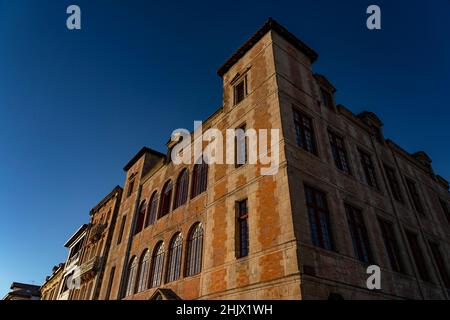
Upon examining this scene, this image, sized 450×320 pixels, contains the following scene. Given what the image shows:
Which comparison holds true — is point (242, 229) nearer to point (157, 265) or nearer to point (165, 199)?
point (157, 265)

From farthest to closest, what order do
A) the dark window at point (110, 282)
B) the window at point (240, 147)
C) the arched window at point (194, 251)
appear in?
the dark window at point (110, 282) < the arched window at point (194, 251) < the window at point (240, 147)

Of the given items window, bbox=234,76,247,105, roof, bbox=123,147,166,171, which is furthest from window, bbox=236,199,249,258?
roof, bbox=123,147,166,171

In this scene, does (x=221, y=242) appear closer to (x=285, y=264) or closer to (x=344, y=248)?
(x=285, y=264)

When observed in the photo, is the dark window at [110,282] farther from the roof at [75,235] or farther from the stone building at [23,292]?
the stone building at [23,292]

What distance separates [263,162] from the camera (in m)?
11.7

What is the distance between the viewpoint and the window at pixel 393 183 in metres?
17.0

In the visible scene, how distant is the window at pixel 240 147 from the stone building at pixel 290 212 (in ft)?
1.37

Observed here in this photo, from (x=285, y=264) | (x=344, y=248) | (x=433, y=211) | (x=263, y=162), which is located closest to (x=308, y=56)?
(x=263, y=162)

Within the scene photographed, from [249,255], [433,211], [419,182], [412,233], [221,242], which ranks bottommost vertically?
[249,255]

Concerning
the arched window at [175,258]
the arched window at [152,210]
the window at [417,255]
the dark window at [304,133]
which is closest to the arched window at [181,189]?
the arched window at [175,258]

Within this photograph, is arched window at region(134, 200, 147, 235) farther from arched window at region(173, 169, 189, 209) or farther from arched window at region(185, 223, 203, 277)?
arched window at region(185, 223, 203, 277)

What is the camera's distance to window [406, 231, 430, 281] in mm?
14406

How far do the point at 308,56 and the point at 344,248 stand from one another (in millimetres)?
10490

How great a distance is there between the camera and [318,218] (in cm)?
1066
